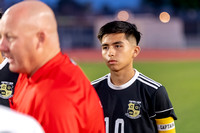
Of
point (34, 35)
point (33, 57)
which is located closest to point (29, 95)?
point (33, 57)

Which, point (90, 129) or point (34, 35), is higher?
point (34, 35)

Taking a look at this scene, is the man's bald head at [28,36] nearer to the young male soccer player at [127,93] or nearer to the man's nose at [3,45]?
the man's nose at [3,45]

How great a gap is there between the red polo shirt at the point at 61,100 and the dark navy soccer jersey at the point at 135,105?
149 centimetres

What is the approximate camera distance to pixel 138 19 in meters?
40.1

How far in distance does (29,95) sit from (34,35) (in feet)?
1.02

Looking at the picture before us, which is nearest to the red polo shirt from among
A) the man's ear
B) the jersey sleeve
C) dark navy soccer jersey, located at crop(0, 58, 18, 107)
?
the man's ear

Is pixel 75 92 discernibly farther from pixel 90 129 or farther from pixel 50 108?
pixel 90 129

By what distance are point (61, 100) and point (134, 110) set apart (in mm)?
1869

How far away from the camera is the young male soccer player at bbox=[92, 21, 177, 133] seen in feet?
10.8

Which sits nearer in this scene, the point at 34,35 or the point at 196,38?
the point at 34,35

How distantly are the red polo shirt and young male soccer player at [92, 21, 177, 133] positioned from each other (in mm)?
1495

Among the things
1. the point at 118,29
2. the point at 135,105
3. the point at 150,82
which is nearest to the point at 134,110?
the point at 135,105

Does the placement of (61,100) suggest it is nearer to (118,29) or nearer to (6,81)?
(118,29)

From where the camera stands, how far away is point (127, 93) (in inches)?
135
